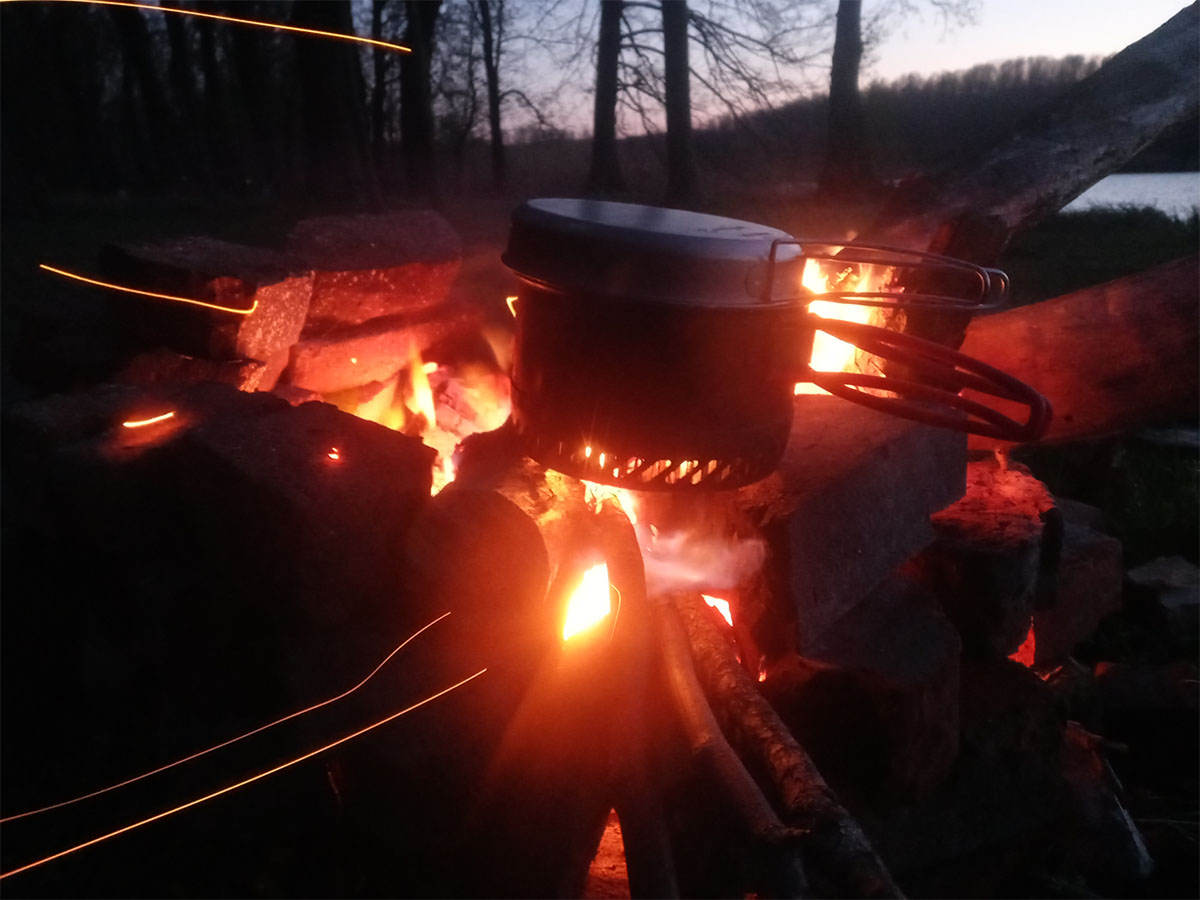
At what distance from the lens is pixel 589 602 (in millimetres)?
1608

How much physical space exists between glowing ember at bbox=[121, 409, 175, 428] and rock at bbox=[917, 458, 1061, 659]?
1716 mm

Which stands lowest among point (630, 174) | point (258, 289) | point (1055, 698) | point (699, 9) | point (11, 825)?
point (11, 825)

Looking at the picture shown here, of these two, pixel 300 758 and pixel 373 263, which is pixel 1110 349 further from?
pixel 300 758

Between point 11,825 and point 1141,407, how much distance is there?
285cm

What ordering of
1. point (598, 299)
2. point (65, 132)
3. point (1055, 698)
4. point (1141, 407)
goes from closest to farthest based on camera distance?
point (598, 299)
point (1055, 698)
point (1141, 407)
point (65, 132)

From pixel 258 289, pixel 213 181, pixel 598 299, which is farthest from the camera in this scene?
pixel 213 181

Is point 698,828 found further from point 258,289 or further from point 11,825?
point 258,289

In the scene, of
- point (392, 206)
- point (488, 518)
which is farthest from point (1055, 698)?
point (392, 206)

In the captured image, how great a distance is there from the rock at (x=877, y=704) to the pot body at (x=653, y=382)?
495mm

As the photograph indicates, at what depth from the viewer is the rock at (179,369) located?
218cm

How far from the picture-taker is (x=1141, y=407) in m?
2.34

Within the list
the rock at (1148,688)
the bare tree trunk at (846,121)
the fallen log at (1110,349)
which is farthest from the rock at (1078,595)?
the bare tree trunk at (846,121)

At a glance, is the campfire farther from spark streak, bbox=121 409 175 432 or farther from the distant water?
the distant water

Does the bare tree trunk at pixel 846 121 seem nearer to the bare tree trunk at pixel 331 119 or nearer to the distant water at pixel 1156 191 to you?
the distant water at pixel 1156 191
